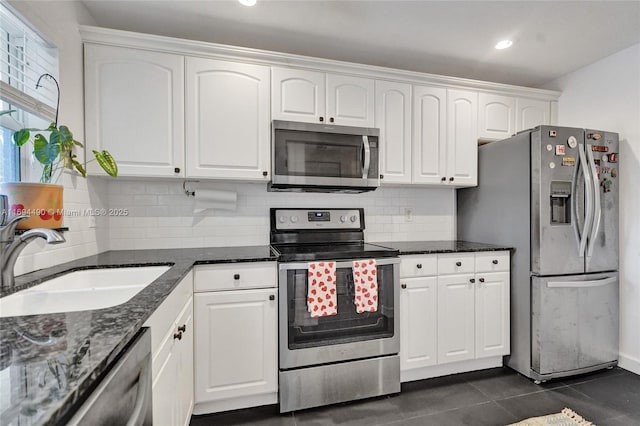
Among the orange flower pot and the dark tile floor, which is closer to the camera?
the orange flower pot

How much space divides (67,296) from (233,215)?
4.14 ft

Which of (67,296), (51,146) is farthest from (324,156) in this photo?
(67,296)

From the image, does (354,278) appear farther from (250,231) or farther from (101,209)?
(101,209)

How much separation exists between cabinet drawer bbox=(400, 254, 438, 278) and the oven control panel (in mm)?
569

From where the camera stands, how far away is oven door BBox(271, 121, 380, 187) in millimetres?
2086

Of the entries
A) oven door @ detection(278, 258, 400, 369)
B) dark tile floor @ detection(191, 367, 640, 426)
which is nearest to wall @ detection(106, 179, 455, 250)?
oven door @ detection(278, 258, 400, 369)

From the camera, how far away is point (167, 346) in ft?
3.95

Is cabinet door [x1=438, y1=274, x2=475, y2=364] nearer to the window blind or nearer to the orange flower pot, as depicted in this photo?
the orange flower pot

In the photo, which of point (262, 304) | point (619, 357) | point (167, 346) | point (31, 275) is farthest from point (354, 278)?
point (619, 357)

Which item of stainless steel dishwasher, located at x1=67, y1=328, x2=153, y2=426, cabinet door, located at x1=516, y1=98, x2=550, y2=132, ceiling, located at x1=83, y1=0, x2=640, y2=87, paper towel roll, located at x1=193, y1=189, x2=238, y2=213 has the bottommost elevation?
stainless steel dishwasher, located at x1=67, y1=328, x2=153, y2=426

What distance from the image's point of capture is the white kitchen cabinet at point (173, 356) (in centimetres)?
106

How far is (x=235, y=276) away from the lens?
1.77 meters

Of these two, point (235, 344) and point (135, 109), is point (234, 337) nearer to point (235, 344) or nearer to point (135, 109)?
point (235, 344)

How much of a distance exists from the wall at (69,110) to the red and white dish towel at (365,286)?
161cm
